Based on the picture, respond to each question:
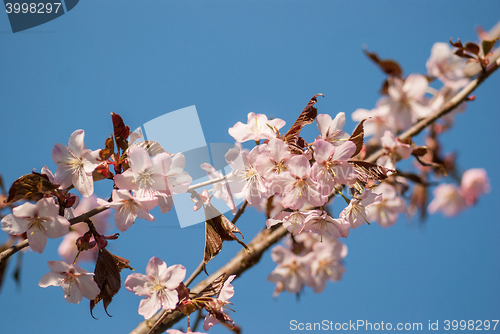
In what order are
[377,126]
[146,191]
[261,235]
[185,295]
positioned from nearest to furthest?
1. [146,191]
2. [185,295]
3. [261,235]
4. [377,126]

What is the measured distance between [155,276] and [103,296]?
114mm

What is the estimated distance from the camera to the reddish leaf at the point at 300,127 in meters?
0.74

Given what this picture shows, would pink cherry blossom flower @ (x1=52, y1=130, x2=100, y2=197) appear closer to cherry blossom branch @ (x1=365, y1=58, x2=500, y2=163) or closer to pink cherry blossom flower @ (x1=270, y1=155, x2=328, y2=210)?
pink cherry blossom flower @ (x1=270, y1=155, x2=328, y2=210)

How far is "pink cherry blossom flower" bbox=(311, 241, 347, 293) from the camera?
1601 millimetres

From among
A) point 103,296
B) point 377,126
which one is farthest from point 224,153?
point 377,126

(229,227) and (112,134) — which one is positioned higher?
(112,134)

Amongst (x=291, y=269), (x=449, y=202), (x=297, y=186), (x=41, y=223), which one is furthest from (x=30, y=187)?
(x=449, y=202)

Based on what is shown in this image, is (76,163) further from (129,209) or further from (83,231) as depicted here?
(83,231)

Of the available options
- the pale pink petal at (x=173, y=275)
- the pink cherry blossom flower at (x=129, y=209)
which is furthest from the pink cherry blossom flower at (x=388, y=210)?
the pink cherry blossom flower at (x=129, y=209)

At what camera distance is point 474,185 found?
2369 mm

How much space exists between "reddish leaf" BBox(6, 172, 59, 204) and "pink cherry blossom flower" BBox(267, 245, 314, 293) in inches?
44.8

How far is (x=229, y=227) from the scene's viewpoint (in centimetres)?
73

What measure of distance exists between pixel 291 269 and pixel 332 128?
103cm

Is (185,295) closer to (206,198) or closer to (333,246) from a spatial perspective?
(206,198)
